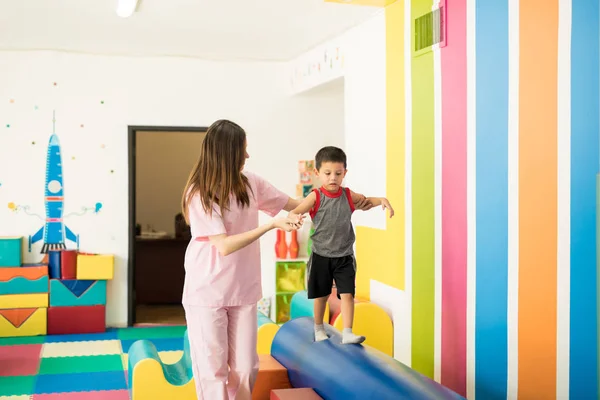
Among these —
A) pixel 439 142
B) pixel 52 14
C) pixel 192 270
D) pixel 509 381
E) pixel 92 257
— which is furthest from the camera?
pixel 92 257

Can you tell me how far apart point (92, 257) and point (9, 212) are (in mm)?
953

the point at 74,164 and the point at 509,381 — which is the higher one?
the point at 74,164

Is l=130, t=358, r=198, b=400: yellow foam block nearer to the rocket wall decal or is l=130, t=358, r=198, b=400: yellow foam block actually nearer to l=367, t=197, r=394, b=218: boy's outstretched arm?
l=367, t=197, r=394, b=218: boy's outstretched arm

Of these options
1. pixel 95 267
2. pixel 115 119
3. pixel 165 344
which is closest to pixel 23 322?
pixel 95 267

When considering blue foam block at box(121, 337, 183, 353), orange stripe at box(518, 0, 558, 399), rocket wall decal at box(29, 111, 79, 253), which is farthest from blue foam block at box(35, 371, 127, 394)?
orange stripe at box(518, 0, 558, 399)

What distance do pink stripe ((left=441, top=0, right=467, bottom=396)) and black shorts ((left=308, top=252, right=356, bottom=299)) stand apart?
72 centimetres

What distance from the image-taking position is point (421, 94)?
14.9 feet

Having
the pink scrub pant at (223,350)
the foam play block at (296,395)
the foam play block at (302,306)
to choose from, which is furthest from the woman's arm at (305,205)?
the foam play block at (302,306)

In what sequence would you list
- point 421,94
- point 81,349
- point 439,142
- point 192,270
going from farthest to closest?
point 81,349 → point 421,94 → point 439,142 → point 192,270

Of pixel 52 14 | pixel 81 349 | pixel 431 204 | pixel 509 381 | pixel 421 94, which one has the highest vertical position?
pixel 52 14

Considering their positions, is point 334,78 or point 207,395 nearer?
point 207,395

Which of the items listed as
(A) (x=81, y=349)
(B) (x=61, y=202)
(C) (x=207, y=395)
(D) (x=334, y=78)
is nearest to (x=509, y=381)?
(C) (x=207, y=395)

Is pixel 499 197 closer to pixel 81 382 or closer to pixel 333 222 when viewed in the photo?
pixel 333 222

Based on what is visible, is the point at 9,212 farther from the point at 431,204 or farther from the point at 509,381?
the point at 509,381
